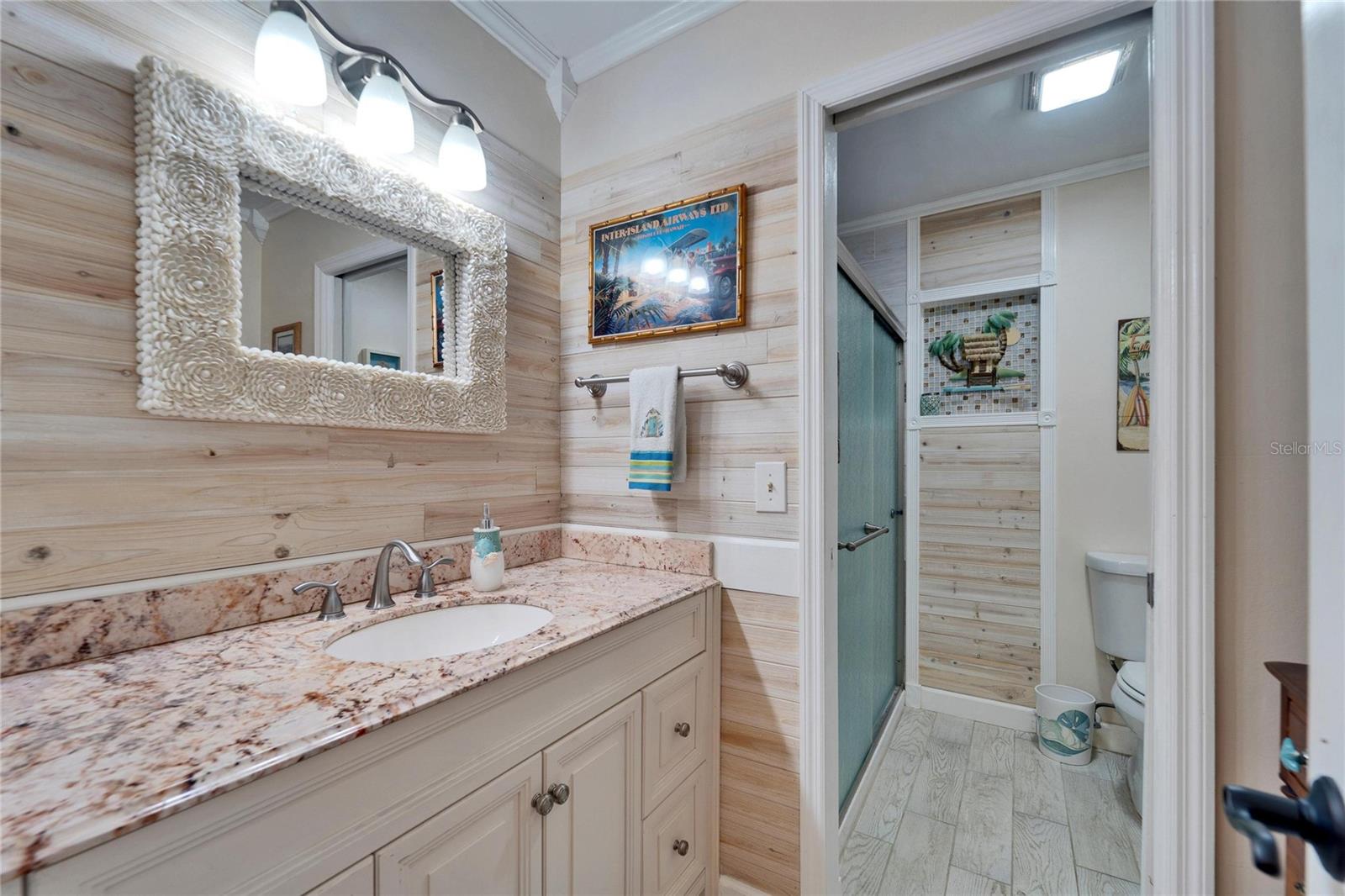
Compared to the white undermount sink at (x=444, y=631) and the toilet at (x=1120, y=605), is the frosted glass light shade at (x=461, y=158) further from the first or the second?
the toilet at (x=1120, y=605)

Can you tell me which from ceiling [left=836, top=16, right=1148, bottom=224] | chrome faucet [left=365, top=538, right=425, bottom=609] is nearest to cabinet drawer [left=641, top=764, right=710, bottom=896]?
chrome faucet [left=365, top=538, right=425, bottom=609]

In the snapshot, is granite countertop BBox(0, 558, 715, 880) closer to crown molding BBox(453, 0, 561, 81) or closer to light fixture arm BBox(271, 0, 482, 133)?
light fixture arm BBox(271, 0, 482, 133)

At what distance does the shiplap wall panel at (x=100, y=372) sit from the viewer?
31.2 inches

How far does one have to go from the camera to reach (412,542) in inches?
51.6

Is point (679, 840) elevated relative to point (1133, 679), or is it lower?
lower

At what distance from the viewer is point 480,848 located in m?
0.80

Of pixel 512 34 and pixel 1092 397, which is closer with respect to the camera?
pixel 512 34

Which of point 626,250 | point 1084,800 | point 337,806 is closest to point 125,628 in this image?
point 337,806

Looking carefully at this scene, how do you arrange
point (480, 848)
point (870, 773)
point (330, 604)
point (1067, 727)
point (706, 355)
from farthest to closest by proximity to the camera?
point (1067, 727)
point (870, 773)
point (706, 355)
point (330, 604)
point (480, 848)

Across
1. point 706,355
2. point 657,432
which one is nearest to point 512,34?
point 706,355

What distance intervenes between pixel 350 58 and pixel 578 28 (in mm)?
695

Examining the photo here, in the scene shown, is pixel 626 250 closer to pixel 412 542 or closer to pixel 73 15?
pixel 412 542

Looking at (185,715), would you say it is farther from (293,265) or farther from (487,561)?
(293,265)

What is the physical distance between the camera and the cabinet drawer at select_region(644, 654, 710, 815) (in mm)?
1171
